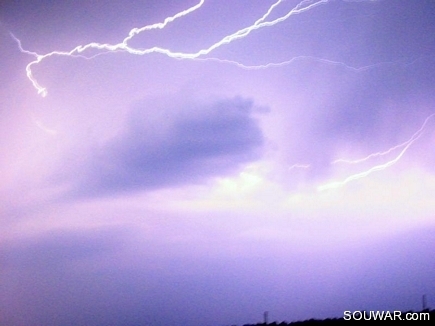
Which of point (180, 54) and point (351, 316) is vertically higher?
point (180, 54)

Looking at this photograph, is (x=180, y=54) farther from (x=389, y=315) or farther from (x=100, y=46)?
(x=389, y=315)

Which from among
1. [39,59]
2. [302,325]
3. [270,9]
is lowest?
[302,325]

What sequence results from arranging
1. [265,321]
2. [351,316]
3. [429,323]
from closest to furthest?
1. [429,323]
2. [351,316]
3. [265,321]

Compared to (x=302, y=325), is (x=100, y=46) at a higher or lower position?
higher

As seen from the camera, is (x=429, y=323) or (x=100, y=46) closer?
(x=429, y=323)

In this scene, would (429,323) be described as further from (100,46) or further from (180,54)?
(100,46)

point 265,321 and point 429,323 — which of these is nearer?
point 429,323

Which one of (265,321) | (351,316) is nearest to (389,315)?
(351,316)

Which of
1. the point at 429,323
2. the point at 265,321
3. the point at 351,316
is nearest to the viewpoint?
the point at 429,323

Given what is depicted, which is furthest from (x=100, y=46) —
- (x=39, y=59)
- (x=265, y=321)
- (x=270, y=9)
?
(x=265, y=321)
